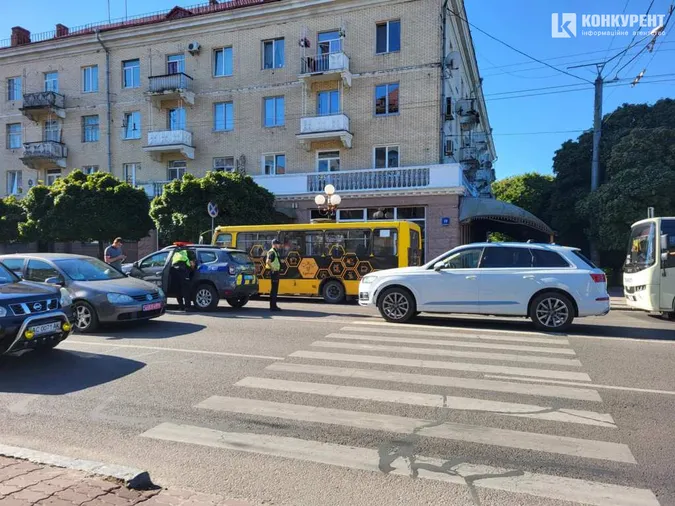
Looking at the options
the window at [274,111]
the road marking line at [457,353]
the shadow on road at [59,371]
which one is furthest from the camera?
the window at [274,111]

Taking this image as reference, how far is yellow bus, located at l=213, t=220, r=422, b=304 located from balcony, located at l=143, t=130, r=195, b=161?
501 inches

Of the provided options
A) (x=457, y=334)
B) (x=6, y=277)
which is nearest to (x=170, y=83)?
(x=6, y=277)

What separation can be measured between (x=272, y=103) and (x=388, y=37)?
22.5ft

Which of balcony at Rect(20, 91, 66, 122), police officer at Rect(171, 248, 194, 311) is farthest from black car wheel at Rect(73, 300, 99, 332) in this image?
balcony at Rect(20, 91, 66, 122)

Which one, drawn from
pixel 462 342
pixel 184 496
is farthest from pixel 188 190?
pixel 184 496

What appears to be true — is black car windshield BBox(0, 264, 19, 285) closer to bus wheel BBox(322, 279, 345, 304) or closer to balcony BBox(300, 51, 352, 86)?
bus wheel BBox(322, 279, 345, 304)

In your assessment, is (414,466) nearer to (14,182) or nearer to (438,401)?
(438,401)

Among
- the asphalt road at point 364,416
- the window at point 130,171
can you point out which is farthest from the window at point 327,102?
the asphalt road at point 364,416

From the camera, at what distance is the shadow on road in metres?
5.62

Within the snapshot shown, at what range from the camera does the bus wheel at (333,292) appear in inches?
600

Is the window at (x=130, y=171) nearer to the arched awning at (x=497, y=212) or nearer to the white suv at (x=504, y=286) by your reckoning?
the arched awning at (x=497, y=212)

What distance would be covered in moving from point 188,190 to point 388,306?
11801mm

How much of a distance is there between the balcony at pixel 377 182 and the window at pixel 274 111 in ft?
11.6

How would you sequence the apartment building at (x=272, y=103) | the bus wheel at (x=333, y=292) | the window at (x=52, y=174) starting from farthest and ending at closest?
the window at (x=52, y=174) → the apartment building at (x=272, y=103) → the bus wheel at (x=333, y=292)
